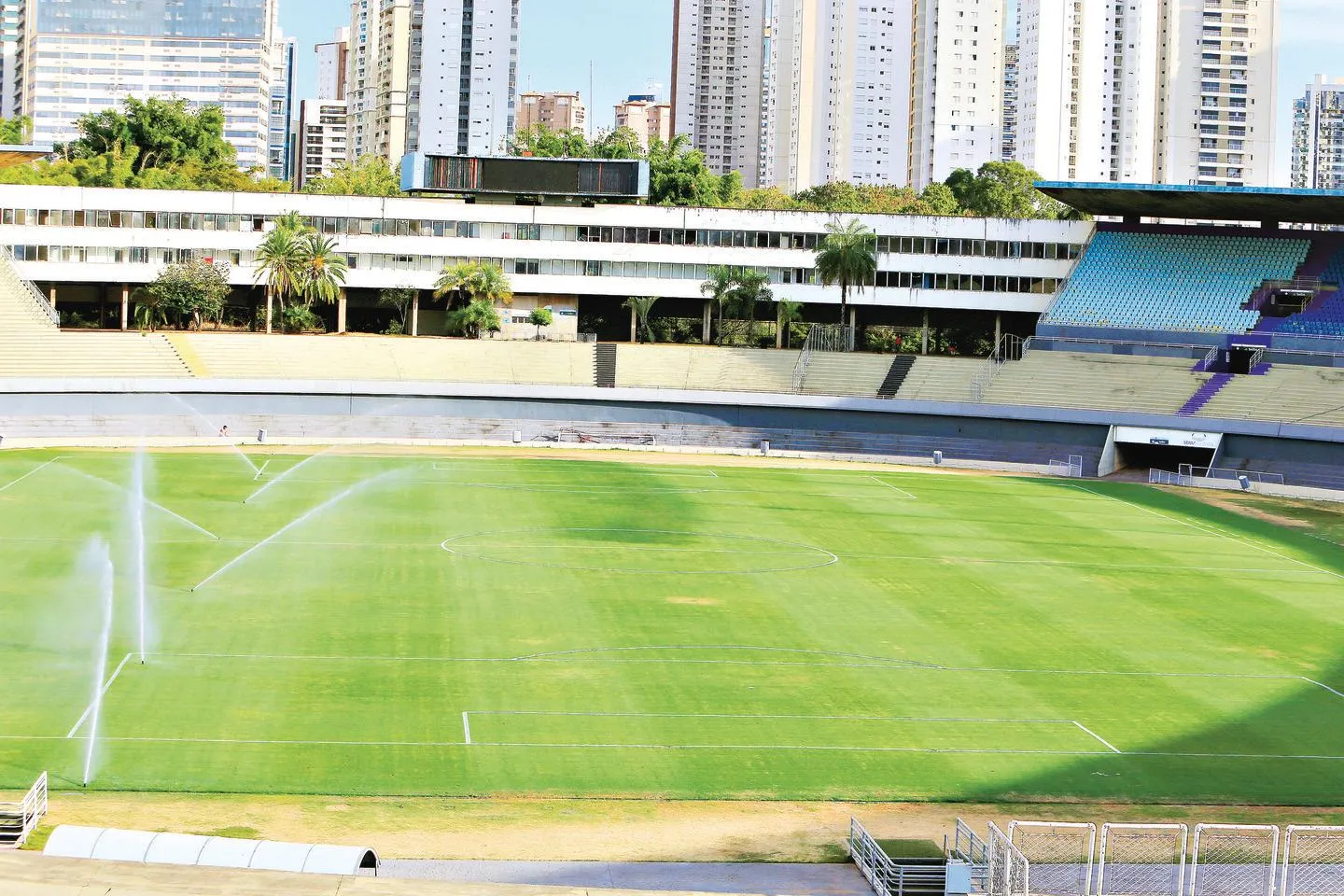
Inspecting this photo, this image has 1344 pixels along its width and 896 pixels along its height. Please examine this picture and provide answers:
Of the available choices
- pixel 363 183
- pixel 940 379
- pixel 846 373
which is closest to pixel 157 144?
pixel 363 183

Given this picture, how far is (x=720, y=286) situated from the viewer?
4055 inches

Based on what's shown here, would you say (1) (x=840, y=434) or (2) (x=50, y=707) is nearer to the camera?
(2) (x=50, y=707)

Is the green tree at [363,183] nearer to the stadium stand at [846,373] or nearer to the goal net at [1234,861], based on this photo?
the stadium stand at [846,373]

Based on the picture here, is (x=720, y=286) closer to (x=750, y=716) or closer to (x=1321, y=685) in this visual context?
(x=1321, y=685)

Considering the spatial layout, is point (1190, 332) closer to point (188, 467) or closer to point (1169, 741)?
point (188, 467)

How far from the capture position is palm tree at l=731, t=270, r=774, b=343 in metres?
103

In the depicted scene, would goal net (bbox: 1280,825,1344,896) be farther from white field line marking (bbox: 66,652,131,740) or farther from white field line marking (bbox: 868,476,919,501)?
white field line marking (bbox: 868,476,919,501)

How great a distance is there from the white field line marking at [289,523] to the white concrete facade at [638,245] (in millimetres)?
34971

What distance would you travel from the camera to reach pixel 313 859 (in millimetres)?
20094

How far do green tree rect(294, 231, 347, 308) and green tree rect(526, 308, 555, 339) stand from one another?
1227 cm

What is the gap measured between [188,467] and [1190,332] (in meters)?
56.4

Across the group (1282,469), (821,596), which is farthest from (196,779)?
(1282,469)

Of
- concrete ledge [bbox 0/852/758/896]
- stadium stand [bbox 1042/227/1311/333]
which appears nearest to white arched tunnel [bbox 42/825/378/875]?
concrete ledge [bbox 0/852/758/896]

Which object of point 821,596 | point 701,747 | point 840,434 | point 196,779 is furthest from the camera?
point 840,434
